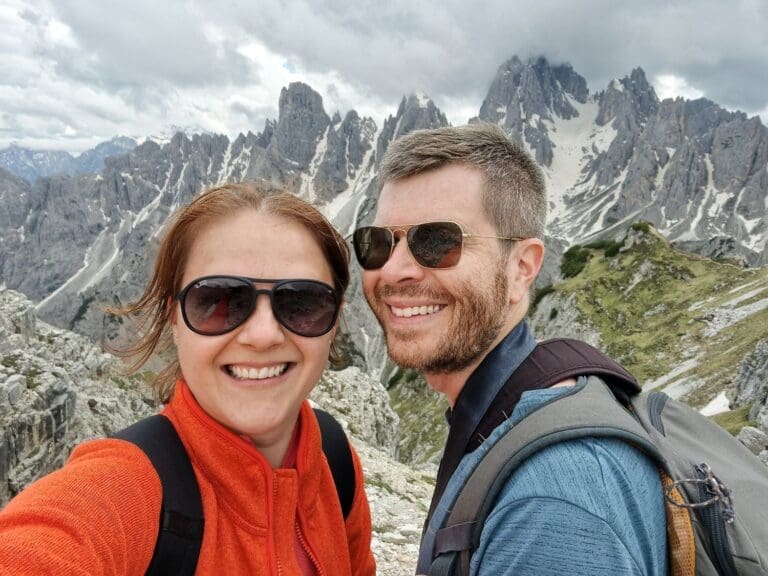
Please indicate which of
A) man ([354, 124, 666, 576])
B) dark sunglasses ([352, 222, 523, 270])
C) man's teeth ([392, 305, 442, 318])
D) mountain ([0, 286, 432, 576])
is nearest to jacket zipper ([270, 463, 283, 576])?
man ([354, 124, 666, 576])

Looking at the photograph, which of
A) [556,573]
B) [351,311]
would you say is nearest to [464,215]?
[556,573]

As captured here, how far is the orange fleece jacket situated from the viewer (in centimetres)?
260

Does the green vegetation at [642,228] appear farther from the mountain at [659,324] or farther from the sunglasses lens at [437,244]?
the sunglasses lens at [437,244]

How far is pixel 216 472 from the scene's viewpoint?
331 cm

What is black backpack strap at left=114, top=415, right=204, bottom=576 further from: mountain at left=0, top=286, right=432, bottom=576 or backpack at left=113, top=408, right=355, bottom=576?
mountain at left=0, top=286, right=432, bottom=576

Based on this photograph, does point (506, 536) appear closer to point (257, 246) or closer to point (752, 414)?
point (257, 246)

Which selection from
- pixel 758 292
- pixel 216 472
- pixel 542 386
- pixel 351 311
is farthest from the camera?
pixel 351 311

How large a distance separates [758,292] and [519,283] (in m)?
58.4

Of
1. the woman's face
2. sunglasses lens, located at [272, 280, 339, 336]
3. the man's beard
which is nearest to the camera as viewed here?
the woman's face

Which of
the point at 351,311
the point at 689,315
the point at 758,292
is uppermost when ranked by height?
the point at 758,292

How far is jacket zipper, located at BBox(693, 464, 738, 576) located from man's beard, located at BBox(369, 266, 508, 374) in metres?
2.06

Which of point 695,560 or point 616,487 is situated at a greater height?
point 616,487

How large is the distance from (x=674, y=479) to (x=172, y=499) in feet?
10.3

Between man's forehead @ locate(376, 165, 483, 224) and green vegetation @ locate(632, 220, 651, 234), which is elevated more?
green vegetation @ locate(632, 220, 651, 234)
